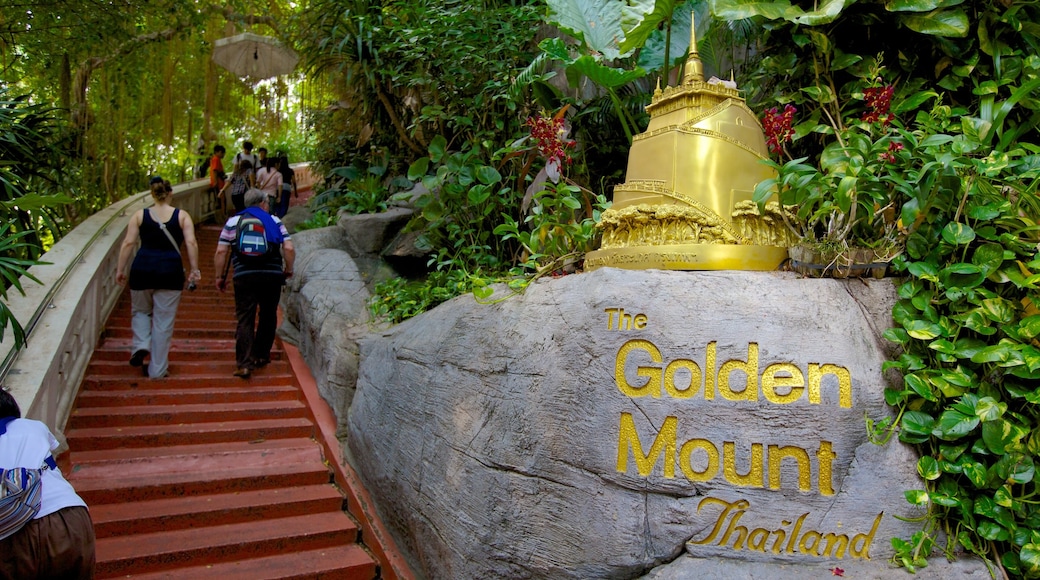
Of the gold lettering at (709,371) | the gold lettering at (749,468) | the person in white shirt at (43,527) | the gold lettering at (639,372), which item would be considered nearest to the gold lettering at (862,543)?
the gold lettering at (749,468)

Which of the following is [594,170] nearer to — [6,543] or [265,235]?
[265,235]

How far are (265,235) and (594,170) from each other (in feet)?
9.13

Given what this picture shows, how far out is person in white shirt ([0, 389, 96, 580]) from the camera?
7.95 ft

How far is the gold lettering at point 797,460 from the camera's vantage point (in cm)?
283

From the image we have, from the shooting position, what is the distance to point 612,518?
9.68 ft

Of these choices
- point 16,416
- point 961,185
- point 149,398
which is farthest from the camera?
point 149,398

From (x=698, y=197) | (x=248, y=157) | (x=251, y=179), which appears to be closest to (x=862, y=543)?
(x=698, y=197)

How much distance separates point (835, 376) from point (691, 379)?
1.97 feet

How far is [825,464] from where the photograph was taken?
112 inches

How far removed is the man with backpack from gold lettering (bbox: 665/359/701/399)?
3.53m

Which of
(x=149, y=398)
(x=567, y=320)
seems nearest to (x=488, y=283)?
(x=567, y=320)

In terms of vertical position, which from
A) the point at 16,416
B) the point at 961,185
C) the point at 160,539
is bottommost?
the point at 160,539

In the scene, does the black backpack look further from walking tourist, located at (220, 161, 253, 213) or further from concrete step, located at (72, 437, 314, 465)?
walking tourist, located at (220, 161, 253, 213)

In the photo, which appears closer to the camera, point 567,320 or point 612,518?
point 612,518
